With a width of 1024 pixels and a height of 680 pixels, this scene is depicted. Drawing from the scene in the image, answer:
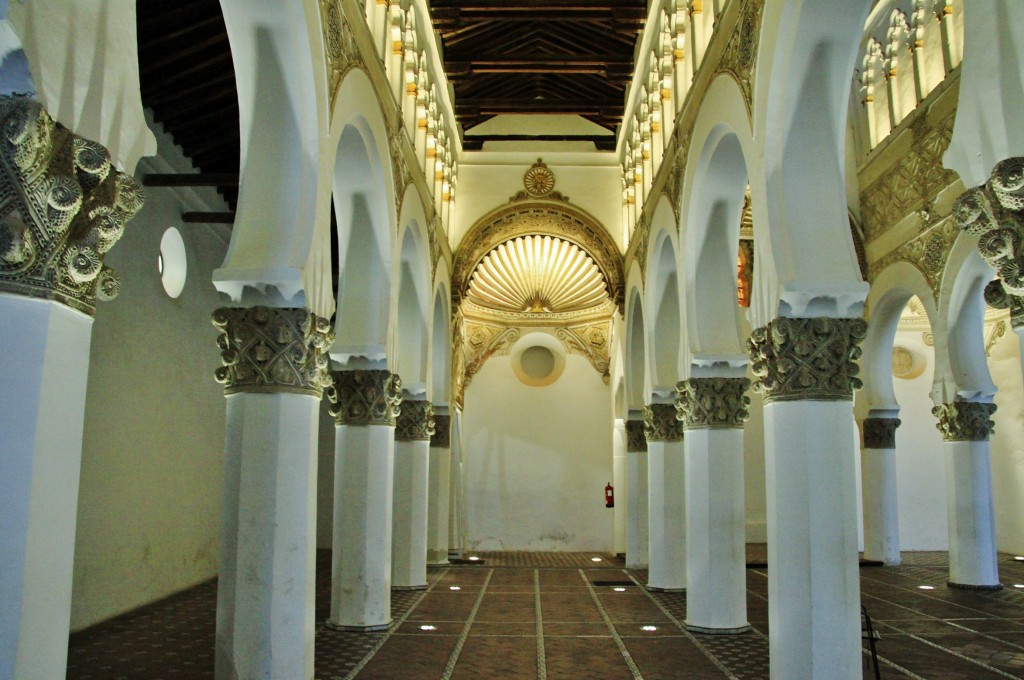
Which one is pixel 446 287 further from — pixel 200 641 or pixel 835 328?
pixel 835 328

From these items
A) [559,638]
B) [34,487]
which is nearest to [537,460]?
[559,638]

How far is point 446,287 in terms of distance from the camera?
16.1 meters

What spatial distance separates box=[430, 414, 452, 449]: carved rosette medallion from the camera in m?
16.0

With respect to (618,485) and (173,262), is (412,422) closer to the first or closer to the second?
(173,262)

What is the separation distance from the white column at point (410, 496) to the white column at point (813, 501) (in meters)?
6.60

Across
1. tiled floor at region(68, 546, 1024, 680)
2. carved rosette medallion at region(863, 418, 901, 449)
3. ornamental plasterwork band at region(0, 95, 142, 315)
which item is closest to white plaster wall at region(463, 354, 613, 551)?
carved rosette medallion at region(863, 418, 901, 449)

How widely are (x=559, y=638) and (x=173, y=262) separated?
7.20m

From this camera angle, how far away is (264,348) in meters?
6.14

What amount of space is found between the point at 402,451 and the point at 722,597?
5.06 meters

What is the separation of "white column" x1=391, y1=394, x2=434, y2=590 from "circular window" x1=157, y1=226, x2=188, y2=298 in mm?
3451

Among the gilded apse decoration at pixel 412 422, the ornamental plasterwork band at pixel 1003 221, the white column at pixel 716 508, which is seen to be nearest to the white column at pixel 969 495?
the white column at pixel 716 508

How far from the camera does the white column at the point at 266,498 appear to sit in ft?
19.5

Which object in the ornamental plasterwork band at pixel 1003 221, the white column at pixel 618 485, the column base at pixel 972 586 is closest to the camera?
the ornamental plasterwork band at pixel 1003 221

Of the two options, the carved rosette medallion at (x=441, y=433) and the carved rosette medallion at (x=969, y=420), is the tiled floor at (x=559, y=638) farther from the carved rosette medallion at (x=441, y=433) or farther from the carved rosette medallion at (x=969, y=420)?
the carved rosette medallion at (x=441, y=433)
